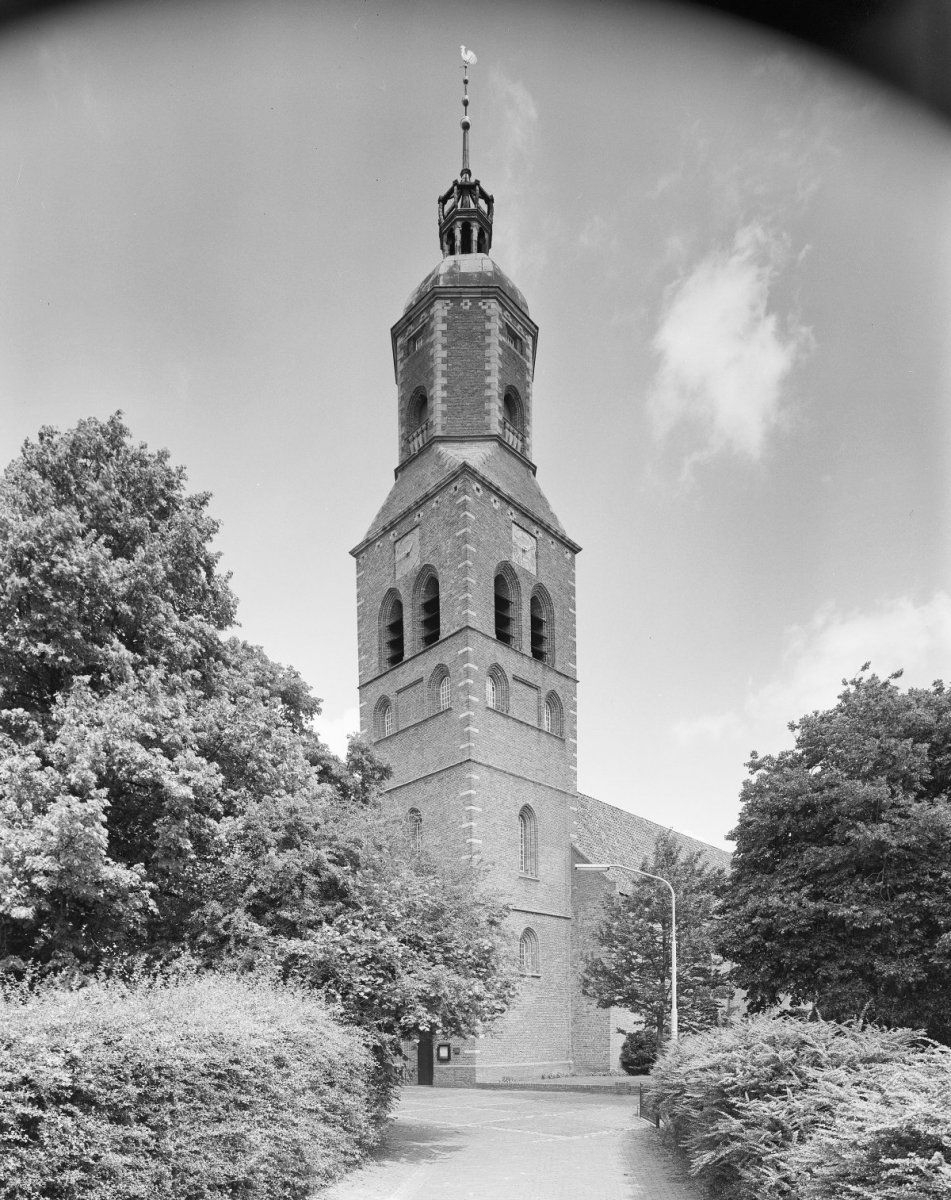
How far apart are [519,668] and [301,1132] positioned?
2512cm

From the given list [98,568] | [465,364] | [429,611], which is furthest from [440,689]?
[98,568]

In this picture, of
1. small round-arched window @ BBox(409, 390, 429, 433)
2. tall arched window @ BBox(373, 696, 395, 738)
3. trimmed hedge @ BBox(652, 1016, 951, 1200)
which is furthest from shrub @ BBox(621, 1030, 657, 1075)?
small round-arched window @ BBox(409, 390, 429, 433)

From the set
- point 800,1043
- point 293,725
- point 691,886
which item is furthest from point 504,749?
point 800,1043

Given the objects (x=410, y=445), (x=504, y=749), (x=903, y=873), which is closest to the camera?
(x=903, y=873)

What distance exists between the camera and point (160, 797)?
14359mm

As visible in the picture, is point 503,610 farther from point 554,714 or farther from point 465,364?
point 465,364

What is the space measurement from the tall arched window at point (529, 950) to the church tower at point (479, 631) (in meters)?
0.12

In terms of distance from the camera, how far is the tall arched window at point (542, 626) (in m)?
36.7

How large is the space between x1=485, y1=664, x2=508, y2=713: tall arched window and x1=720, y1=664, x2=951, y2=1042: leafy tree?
12499 mm

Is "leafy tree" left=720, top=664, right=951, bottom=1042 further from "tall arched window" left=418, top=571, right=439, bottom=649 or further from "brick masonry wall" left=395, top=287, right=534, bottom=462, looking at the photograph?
"brick masonry wall" left=395, top=287, right=534, bottom=462

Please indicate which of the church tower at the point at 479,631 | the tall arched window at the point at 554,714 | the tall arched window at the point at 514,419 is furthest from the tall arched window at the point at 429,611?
the tall arched window at the point at 514,419

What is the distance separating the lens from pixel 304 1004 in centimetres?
1211

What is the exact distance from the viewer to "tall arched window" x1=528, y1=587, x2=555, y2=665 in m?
36.7

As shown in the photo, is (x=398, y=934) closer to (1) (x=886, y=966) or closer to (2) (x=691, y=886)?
(1) (x=886, y=966)
